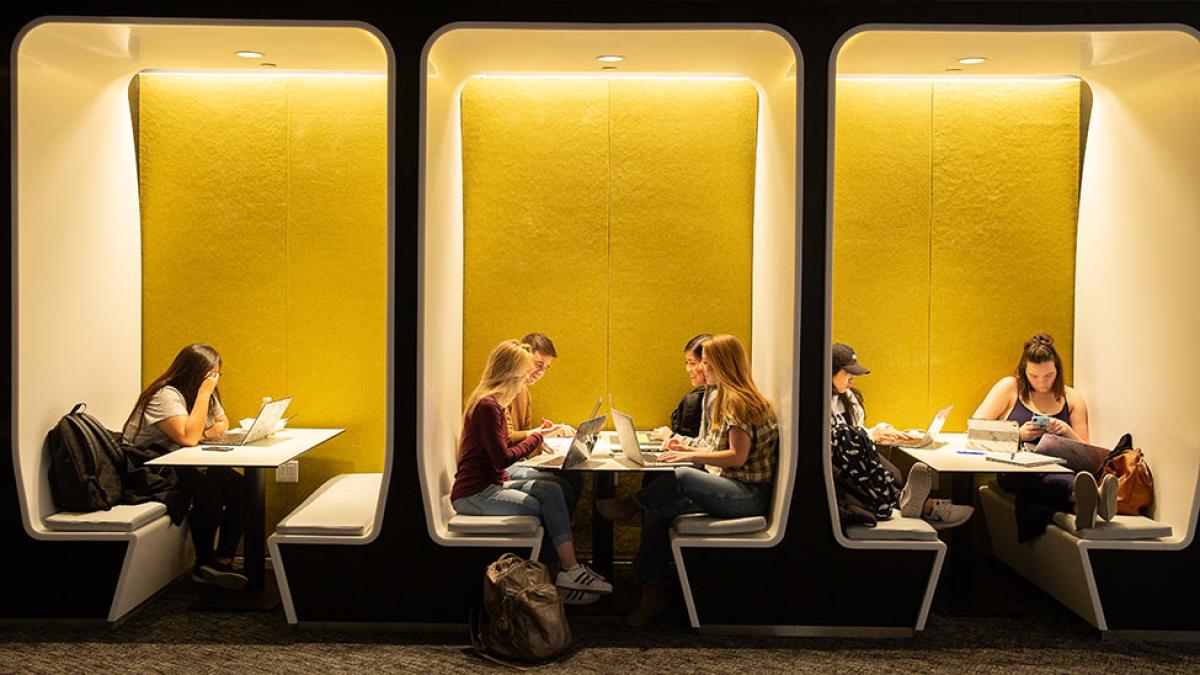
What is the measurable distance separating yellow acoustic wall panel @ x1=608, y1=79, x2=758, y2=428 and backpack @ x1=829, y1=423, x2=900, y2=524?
4.15ft

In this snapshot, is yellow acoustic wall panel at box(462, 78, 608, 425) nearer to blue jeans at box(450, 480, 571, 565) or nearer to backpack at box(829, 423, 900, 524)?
blue jeans at box(450, 480, 571, 565)

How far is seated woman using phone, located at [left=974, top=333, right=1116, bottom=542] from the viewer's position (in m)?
4.87

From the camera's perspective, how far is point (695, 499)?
449 cm

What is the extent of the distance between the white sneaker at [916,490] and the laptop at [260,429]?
292 centimetres

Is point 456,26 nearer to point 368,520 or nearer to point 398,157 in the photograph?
point 398,157

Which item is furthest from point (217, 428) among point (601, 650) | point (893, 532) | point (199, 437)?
point (893, 532)

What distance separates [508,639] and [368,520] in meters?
0.82

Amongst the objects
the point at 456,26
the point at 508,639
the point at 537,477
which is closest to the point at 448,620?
the point at 508,639

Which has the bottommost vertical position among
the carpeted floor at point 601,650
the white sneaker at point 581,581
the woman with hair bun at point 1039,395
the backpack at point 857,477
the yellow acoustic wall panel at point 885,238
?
the carpeted floor at point 601,650

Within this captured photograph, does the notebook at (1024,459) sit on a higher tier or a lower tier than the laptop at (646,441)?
lower

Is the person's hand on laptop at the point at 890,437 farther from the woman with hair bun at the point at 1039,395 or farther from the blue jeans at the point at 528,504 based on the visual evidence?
the blue jeans at the point at 528,504

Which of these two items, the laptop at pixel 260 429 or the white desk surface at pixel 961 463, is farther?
the laptop at pixel 260 429

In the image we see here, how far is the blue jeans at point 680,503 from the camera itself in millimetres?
4477

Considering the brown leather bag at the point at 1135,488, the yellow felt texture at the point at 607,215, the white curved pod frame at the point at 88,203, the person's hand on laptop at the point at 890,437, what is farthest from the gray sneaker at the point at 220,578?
the brown leather bag at the point at 1135,488
